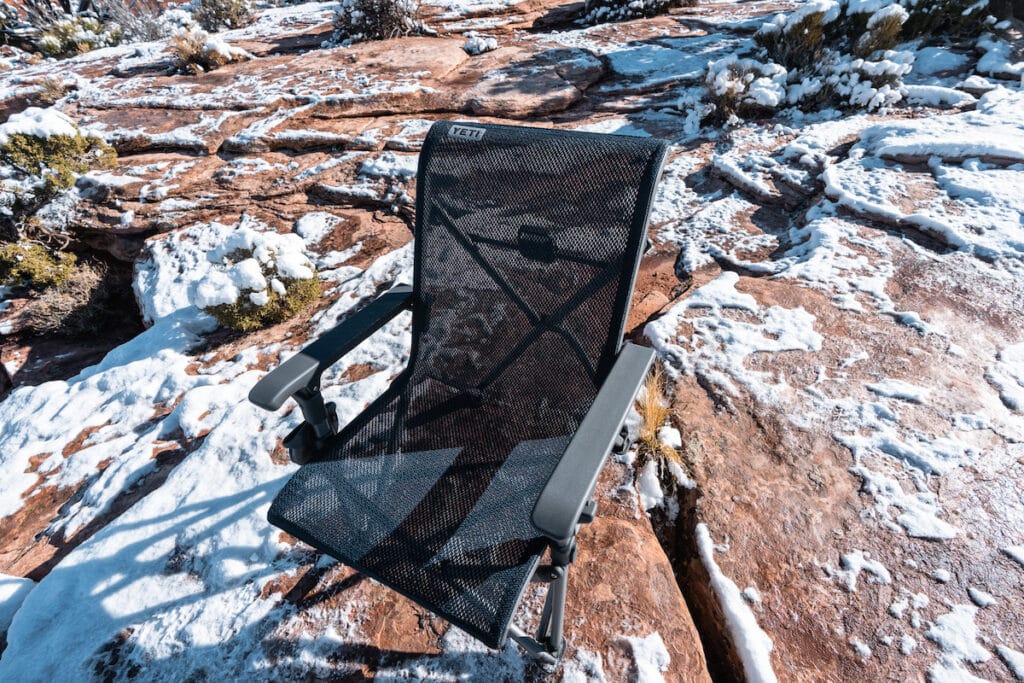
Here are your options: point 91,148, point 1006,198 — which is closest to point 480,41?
point 91,148

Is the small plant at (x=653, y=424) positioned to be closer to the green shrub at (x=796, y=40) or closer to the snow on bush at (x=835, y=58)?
the snow on bush at (x=835, y=58)

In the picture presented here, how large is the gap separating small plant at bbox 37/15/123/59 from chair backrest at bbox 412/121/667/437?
1301cm

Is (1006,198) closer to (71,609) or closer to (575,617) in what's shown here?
(575,617)

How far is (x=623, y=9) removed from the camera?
24.6 feet

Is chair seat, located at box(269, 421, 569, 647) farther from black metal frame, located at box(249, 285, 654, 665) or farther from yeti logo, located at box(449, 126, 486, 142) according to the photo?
yeti logo, located at box(449, 126, 486, 142)

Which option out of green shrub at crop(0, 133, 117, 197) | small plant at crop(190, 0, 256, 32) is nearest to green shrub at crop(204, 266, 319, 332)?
green shrub at crop(0, 133, 117, 197)

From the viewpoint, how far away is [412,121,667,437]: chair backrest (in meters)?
1.24

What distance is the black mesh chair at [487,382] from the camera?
3.62ft

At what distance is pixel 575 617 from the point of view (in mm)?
1451

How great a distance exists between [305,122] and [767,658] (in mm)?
6277

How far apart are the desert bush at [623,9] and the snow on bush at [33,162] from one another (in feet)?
A: 25.6

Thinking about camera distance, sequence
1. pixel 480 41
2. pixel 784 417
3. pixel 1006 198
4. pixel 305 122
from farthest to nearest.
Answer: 1. pixel 480 41
2. pixel 305 122
3. pixel 1006 198
4. pixel 784 417

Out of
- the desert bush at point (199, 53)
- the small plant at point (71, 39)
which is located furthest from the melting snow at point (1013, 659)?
the small plant at point (71, 39)

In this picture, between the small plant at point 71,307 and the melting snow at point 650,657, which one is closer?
the melting snow at point 650,657
